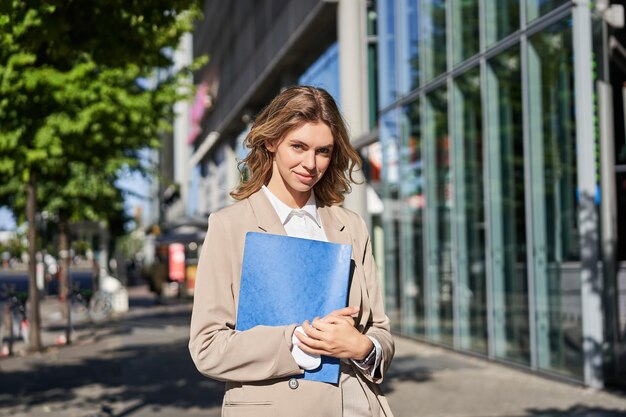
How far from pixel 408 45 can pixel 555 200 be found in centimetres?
590

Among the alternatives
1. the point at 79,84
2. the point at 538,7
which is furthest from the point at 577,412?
the point at 79,84

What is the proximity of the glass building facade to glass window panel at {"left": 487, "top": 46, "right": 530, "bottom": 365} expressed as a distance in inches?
1.0

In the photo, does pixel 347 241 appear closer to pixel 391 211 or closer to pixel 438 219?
pixel 438 219

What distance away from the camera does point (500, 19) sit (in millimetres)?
11820

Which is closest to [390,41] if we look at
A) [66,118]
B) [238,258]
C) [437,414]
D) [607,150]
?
[66,118]

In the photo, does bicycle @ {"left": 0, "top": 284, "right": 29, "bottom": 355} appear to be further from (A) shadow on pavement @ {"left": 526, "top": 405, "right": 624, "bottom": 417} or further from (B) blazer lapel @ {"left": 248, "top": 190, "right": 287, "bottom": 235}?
(B) blazer lapel @ {"left": 248, "top": 190, "right": 287, "bottom": 235}

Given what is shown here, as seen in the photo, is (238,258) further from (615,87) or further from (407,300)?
(407,300)

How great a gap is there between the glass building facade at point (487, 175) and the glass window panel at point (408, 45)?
3cm

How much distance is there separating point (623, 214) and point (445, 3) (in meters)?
4.34

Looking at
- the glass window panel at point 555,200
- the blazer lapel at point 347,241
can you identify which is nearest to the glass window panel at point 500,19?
the glass window panel at point 555,200

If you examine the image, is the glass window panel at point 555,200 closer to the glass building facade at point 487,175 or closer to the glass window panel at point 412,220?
the glass building facade at point 487,175

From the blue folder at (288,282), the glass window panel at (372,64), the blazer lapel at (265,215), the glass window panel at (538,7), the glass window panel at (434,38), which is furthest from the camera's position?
the glass window panel at (372,64)

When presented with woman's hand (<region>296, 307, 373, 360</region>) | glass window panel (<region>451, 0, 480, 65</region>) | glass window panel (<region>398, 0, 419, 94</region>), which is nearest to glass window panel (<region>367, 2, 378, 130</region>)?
glass window panel (<region>398, 0, 419, 94</region>)

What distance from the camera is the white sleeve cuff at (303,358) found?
221cm
